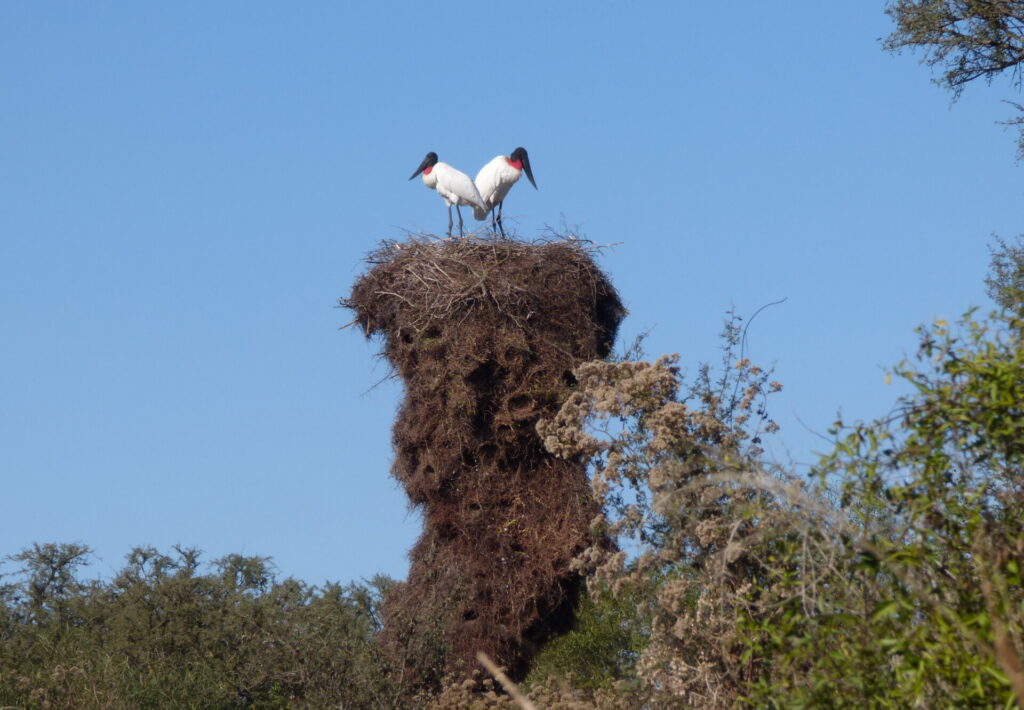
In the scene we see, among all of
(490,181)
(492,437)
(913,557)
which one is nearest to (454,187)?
(490,181)

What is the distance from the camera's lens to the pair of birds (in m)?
18.0

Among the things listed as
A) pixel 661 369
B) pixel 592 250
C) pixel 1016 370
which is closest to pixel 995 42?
pixel 592 250

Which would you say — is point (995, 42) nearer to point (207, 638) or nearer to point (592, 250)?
point (592, 250)

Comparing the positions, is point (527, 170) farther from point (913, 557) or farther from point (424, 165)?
point (913, 557)

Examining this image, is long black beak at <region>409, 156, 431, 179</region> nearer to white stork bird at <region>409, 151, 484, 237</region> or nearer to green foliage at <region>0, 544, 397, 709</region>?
white stork bird at <region>409, 151, 484, 237</region>

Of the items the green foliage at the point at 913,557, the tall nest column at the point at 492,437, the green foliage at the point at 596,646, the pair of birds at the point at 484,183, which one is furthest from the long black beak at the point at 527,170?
the green foliage at the point at 913,557

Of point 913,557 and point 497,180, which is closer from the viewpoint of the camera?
point 913,557

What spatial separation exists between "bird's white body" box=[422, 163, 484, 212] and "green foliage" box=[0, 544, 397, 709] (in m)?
5.86

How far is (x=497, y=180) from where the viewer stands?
59.0ft

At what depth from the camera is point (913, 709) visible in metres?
5.76

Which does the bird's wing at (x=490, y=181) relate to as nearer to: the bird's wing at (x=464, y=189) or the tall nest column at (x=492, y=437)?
the bird's wing at (x=464, y=189)

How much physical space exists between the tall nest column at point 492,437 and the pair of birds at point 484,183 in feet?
8.49

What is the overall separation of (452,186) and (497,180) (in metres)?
0.65

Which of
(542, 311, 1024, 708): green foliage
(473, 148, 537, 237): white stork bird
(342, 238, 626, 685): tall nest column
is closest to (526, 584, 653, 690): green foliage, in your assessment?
(342, 238, 626, 685): tall nest column
